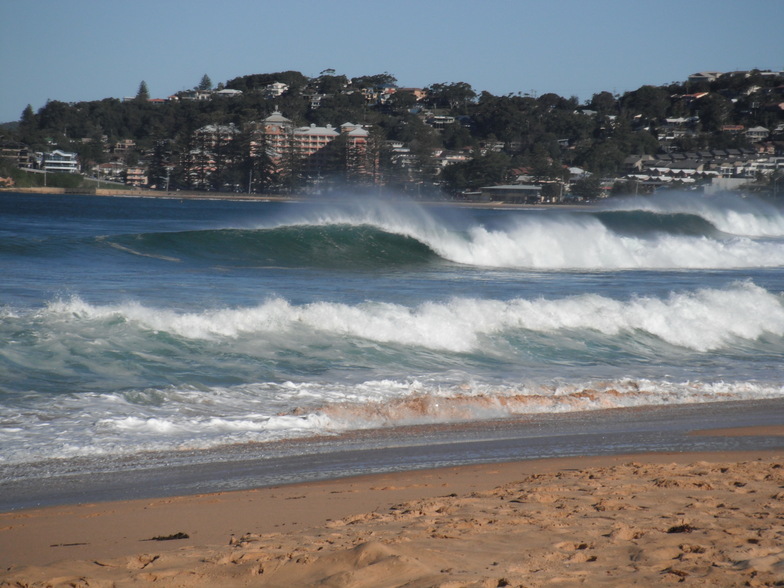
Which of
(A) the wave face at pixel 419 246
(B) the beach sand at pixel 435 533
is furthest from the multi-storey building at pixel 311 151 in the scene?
(B) the beach sand at pixel 435 533

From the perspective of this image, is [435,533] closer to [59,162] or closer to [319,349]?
[319,349]

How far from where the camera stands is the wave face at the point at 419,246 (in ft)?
85.7

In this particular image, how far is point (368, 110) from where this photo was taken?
149 m

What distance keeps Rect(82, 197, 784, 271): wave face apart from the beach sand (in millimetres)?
19408

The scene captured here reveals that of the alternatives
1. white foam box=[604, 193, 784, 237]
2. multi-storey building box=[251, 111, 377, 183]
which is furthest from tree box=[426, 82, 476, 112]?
white foam box=[604, 193, 784, 237]

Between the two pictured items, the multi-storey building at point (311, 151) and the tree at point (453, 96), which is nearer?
the multi-storey building at point (311, 151)

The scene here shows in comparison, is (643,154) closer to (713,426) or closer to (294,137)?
(294,137)

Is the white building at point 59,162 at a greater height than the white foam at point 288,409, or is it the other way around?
the white building at point 59,162

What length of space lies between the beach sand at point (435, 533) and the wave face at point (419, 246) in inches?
764

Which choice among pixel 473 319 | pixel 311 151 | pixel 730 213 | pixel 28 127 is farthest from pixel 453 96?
pixel 473 319

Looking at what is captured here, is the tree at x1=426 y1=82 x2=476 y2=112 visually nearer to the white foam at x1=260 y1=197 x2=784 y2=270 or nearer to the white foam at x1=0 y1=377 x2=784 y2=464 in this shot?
the white foam at x1=260 y1=197 x2=784 y2=270

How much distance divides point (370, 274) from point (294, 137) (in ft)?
A: 304

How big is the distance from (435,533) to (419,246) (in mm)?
25391

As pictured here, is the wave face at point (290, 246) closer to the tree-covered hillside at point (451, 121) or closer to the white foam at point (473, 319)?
the white foam at point (473, 319)
